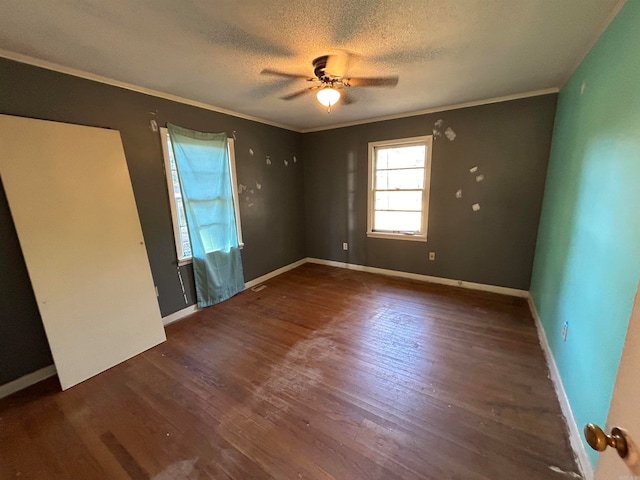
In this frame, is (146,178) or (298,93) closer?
(146,178)

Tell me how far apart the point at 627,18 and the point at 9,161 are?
3.77 m

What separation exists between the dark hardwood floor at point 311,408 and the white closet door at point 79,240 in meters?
0.26

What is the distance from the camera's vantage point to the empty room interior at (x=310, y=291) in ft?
4.58

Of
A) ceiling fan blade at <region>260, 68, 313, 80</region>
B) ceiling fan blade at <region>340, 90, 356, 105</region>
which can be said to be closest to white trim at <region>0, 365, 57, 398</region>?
ceiling fan blade at <region>260, 68, 313, 80</region>

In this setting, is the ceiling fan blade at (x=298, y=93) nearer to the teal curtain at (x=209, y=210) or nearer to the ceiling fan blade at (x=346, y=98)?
the ceiling fan blade at (x=346, y=98)

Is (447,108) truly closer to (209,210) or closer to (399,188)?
(399,188)

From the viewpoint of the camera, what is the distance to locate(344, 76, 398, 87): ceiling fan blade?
7.79ft

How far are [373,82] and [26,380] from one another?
3.79 meters

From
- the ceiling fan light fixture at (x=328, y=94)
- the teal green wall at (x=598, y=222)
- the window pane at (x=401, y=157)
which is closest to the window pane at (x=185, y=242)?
the ceiling fan light fixture at (x=328, y=94)

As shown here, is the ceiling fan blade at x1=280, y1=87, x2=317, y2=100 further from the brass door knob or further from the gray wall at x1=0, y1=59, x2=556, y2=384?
the brass door knob

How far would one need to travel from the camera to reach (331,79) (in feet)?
7.26

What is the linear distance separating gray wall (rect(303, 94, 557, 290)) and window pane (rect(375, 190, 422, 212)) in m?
0.21

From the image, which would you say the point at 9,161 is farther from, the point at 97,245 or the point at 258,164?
the point at 258,164

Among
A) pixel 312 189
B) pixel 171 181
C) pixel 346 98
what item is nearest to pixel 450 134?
pixel 346 98
